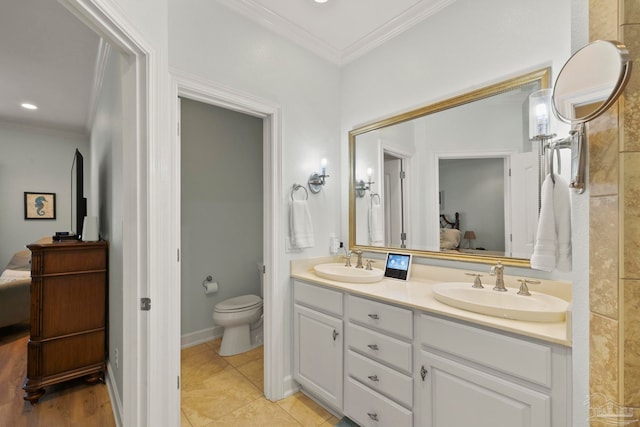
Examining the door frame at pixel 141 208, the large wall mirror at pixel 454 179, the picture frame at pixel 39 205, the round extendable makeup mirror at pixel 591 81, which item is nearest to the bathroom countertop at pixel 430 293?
the large wall mirror at pixel 454 179

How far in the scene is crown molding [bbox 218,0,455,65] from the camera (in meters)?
1.84

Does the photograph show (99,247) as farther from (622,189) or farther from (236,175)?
(622,189)

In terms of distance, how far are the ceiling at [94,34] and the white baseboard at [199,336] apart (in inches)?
107

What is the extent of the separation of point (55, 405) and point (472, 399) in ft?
8.96

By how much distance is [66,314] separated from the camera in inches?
81.6

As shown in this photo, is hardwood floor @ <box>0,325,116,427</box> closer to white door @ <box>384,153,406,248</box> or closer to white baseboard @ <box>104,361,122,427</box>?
white baseboard @ <box>104,361,122,427</box>

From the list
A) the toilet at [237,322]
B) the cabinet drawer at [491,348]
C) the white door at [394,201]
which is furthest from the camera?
the toilet at [237,322]

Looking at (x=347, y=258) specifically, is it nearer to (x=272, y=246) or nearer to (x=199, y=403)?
(x=272, y=246)

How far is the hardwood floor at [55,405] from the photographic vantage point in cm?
180

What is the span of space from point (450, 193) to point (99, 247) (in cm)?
271

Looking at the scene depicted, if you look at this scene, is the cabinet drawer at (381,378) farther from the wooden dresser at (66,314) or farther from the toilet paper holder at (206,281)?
the wooden dresser at (66,314)

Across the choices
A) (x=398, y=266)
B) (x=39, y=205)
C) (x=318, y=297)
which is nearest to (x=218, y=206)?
(x=318, y=297)

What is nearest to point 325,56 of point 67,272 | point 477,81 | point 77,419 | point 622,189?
point 477,81

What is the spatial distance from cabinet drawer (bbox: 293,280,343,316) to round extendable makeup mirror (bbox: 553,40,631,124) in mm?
1369
